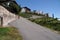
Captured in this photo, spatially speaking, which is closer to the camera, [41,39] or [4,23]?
[41,39]

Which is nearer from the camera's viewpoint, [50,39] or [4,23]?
[50,39]

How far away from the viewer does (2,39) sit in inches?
A: 497

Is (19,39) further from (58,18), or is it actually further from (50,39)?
(58,18)

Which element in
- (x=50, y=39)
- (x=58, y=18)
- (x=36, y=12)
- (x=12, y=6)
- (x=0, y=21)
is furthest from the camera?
(x=36, y=12)

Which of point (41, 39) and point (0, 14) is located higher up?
point (0, 14)

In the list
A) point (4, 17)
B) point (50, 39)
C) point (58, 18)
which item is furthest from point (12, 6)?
point (50, 39)

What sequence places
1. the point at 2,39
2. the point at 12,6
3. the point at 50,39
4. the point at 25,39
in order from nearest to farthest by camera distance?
the point at 2,39, the point at 25,39, the point at 50,39, the point at 12,6

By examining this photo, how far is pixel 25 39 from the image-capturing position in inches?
530

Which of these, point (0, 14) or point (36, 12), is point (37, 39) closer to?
point (0, 14)

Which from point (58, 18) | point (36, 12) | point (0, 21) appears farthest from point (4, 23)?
point (36, 12)

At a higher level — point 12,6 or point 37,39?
point 12,6

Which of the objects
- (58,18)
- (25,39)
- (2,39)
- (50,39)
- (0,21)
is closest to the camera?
(2,39)

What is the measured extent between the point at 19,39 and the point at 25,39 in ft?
2.06

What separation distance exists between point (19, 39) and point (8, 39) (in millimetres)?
771
